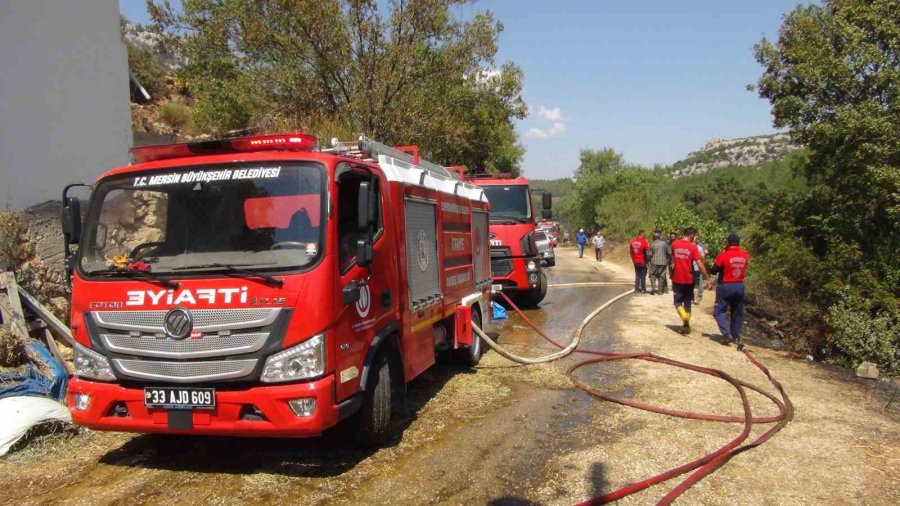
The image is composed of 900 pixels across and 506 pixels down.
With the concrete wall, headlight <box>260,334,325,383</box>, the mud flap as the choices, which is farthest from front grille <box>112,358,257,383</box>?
the concrete wall

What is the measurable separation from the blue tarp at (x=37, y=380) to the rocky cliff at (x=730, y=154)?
165959 mm

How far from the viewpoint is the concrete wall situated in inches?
307

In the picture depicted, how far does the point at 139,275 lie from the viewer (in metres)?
4.27

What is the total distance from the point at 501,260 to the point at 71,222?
29.9 feet

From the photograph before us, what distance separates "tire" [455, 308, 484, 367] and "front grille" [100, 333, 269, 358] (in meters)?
4.21

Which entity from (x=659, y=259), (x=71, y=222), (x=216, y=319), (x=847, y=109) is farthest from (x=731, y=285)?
(x=847, y=109)

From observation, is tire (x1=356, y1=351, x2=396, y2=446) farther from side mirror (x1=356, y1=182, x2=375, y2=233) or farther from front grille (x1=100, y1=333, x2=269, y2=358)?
side mirror (x1=356, y1=182, x2=375, y2=233)

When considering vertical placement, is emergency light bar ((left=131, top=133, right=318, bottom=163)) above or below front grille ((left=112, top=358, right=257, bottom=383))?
above

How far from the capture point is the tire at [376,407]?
479 centimetres

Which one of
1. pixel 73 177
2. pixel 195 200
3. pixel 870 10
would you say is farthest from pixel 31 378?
pixel 870 10

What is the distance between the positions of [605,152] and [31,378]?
81.2 m

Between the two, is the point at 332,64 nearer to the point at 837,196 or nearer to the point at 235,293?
the point at 235,293

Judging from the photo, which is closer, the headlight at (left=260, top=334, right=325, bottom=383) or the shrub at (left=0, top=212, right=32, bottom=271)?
the headlight at (left=260, top=334, right=325, bottom=383)

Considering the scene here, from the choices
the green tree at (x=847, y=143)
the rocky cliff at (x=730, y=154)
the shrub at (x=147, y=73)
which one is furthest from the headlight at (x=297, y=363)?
the rocky cliff at (x=730, y=154)
